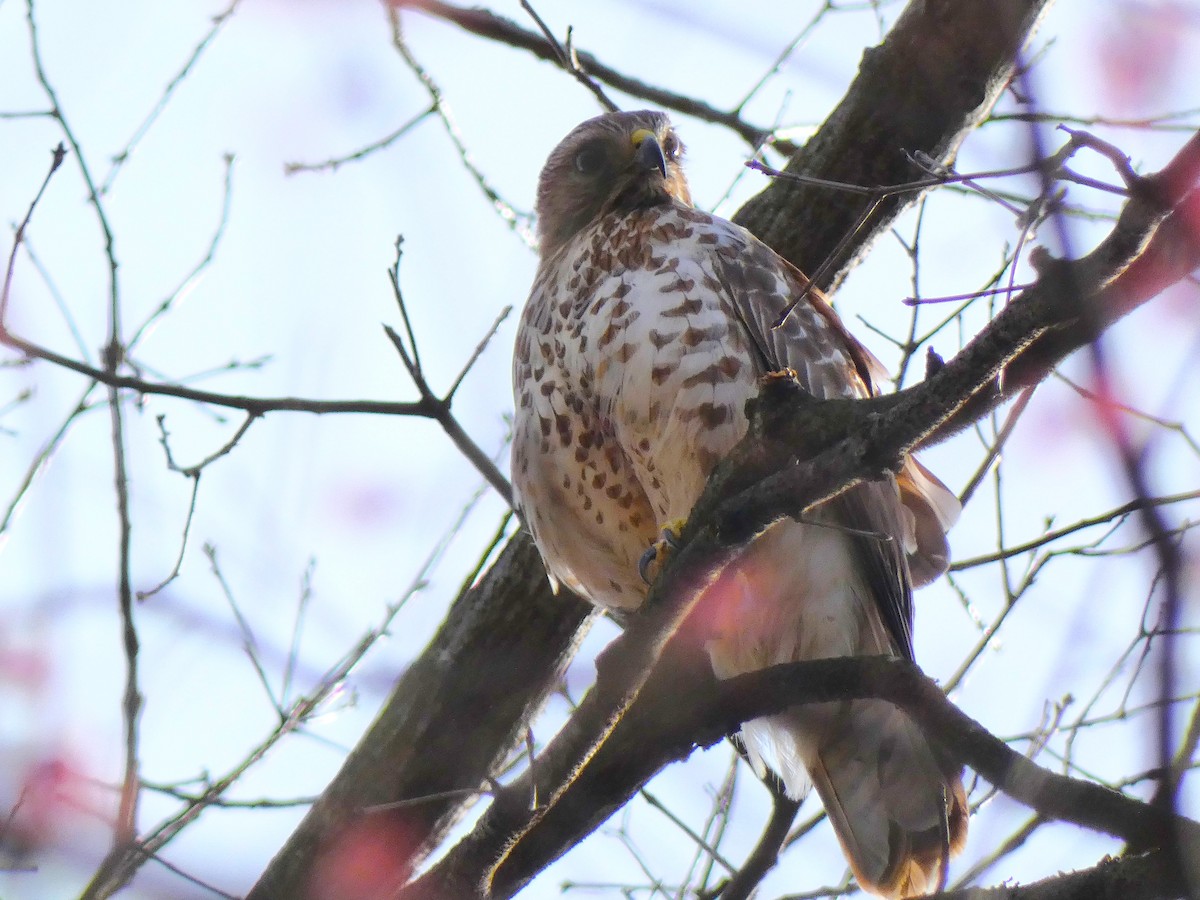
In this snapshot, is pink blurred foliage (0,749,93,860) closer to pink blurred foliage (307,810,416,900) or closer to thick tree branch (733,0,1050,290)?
pink blurred foliage (307,810,416,900)

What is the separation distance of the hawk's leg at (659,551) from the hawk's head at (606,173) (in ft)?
4.20

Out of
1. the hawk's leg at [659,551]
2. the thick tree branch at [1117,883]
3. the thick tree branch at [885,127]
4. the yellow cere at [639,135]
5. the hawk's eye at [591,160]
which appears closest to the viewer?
the thick tree branch at [1117,883]

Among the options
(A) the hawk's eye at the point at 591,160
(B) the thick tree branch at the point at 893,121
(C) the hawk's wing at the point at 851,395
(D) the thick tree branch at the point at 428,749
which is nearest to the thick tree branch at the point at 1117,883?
(C) the hawk's wing at the point at 851,395

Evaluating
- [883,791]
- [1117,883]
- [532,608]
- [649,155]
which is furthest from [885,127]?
[1117,883]

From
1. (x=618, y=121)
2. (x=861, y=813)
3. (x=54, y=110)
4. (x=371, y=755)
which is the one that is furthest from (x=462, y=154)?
(x=861, y=813)

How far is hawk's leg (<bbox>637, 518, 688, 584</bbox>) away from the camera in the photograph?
9.53ft

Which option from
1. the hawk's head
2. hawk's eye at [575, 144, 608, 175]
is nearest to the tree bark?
the hawk's head

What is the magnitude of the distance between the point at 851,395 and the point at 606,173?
1.36m

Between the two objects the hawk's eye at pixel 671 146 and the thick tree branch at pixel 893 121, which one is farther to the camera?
the hawk's eye at pixel 671 146

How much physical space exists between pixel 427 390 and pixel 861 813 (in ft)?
4.96

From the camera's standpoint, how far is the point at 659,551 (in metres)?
3.00

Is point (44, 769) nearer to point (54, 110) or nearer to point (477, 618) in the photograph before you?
point (477, 618)

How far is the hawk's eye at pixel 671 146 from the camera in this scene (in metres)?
4.45

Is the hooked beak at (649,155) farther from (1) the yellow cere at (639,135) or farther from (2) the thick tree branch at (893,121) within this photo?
(2) the thick tree branch at (893,121)
